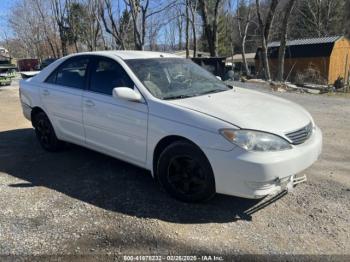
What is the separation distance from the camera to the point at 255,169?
11.2ft

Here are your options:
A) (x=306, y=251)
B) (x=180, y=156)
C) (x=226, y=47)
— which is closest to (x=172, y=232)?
(x=180, y=156)

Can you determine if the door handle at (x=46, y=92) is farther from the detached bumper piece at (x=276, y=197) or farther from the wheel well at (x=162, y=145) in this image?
the detached bumper piece at (x=276, y=197)

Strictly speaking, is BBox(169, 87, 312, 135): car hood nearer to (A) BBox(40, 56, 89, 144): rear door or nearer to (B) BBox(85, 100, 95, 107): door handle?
(B) BBox(85, 100, 95, 107): door handle

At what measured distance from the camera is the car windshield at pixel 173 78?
170 inches

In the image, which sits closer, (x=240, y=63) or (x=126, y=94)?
(x=126, y=94)

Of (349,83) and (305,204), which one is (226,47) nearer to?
(349,83)

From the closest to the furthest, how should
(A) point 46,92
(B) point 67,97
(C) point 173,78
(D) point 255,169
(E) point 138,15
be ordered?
1. (D) point 255,169
2. (C) point 173,78
3. (B) point 67,97
4. (A) point 46,92
5. (E) point 138,15

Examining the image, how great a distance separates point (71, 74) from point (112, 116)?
1.24 m

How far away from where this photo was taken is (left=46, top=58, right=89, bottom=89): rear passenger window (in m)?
5.09

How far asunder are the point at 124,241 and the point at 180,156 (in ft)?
3.33

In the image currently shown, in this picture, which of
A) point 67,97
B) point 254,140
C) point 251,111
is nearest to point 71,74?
point 67,97

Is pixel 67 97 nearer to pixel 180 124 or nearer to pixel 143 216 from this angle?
pixel 180 124

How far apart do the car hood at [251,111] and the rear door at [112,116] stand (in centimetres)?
52

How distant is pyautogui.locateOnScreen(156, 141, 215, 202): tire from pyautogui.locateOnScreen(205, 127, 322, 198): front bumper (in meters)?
0.11
